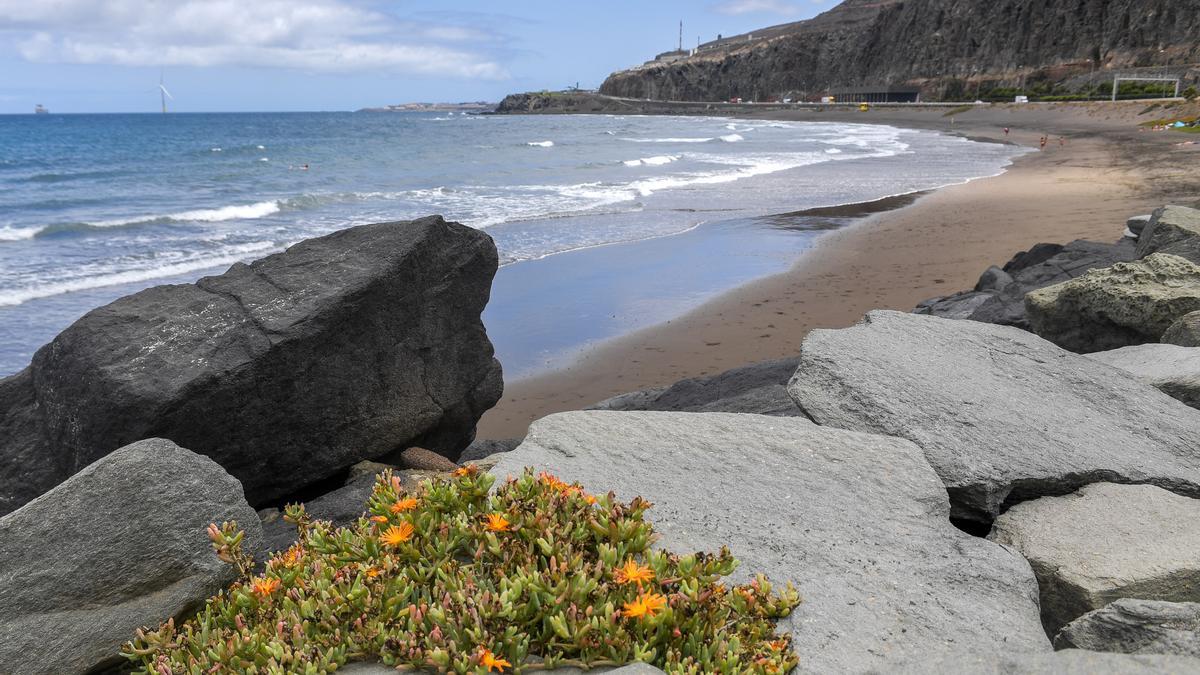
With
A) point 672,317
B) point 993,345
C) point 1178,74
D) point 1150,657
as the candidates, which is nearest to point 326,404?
point 993,345

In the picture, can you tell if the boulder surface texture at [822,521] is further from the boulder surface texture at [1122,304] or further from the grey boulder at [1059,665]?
the boulder surface texture at [1122,304]

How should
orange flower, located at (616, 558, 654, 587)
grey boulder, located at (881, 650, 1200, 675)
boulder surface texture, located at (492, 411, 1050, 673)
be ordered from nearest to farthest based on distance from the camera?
grey boulder, located at (881, 650, 1200, 675), orange flower, located at (616, 558, 654, 587), boulder surface texture, located at (492, 411, 1050, 673)

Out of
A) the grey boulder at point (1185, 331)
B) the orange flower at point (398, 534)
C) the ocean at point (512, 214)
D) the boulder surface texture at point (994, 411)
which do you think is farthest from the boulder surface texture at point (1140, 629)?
the ocean at point (512, 214)

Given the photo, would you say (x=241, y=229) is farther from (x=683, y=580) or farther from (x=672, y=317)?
(x=683, y=580)

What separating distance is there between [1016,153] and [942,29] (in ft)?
231

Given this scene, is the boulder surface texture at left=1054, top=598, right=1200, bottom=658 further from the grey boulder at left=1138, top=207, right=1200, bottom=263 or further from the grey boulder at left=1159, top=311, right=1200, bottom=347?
the grey boulder at left=1138, top=207, right=1200, bottom=263

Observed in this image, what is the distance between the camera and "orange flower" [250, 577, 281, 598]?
2.73 meters

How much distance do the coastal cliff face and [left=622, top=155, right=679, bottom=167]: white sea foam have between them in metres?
44.0

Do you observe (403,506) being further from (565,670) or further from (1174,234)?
(1174,234)

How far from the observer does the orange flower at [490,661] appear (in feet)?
7.27

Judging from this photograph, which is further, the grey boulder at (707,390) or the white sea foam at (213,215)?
the white sea foam at (213,215)

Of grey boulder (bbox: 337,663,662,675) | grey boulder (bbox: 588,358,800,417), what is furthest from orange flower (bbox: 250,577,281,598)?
grey boulder (bbox: 588,358,800,417)

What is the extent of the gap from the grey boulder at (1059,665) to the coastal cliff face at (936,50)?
71953 mm

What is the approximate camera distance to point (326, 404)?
5227 millimetres
